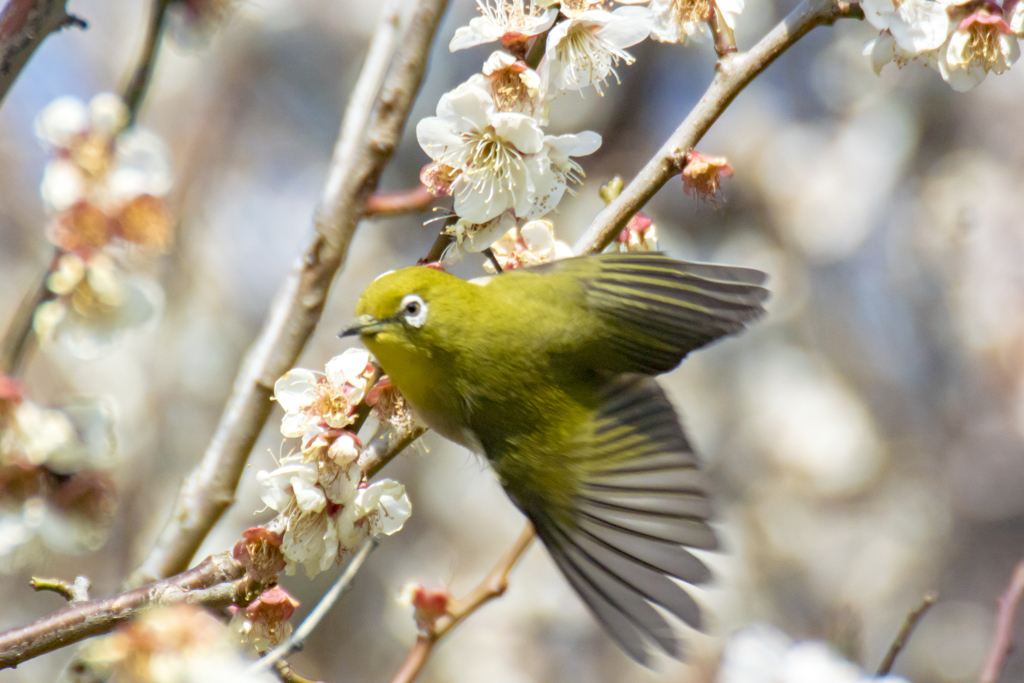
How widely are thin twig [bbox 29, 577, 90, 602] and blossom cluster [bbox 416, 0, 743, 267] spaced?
0.92 meters

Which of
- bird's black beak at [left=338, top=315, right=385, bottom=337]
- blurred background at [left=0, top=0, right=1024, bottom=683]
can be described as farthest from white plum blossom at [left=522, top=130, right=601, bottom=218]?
blurred background at [left=0, top=0, right=1024, bottom=683]

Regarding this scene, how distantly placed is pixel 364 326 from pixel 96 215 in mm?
812

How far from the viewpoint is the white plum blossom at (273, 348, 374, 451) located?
1637mm

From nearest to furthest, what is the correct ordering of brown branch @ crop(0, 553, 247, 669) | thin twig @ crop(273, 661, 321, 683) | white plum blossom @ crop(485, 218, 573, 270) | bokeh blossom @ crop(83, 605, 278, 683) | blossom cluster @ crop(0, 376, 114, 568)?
bokeh blossom @ crop(83, 605, 278, 683) → brown branch @ crop(0, 553, 247, 669) → thin twig @ crop(273, 661, 321, 683) → white plum blossom @ crop(485, 218, 573, 270) → blossom cluster @ crop(0, 376, 114, 568)

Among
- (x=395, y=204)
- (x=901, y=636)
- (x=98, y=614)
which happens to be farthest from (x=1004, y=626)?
(x=98, y=614)

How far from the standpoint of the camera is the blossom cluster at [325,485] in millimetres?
1576

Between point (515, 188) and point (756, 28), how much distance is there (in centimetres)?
534

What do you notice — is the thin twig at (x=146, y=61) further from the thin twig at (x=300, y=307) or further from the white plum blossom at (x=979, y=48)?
the white plum blossom at (x=979, y=48)

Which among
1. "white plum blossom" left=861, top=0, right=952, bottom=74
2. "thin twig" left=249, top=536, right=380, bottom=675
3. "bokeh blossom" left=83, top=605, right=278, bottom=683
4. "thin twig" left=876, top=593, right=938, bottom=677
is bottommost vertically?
"bokeh blossom" left=83, top=605, right=278, bottom=683

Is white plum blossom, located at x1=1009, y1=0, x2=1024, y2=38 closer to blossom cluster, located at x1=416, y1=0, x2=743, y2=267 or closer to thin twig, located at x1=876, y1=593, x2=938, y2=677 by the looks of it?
blossom cluster, located at x1=416, y1=0, x2=743, y2=267

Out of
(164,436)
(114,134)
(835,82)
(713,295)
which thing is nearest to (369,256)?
(164,436)

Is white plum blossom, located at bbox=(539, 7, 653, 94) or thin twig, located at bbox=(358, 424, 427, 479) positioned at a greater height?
white plum blossom, located at bbox=(539, 7, 653, 94)

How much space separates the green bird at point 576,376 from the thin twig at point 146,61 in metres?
0.61

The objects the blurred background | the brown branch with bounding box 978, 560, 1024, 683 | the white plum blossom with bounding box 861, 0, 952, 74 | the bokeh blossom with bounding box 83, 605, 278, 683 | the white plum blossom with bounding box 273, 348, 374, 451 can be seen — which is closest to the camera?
the bokeh blossom with bounding box 83, 605, 278, 683
